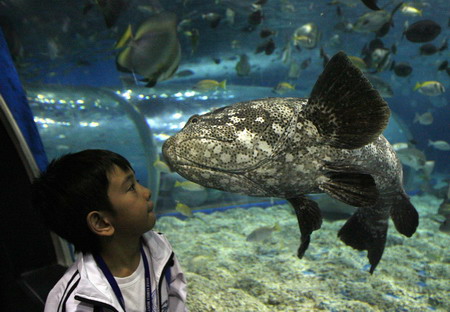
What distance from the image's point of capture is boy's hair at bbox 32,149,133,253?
1.65m

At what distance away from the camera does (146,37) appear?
11.0 ft

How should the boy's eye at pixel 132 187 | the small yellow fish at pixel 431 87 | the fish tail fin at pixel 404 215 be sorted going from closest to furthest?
the boy's eye at pixel 132 187
the fish tail fin at pixel 404 215
the small yellow fish at pixel 431 87

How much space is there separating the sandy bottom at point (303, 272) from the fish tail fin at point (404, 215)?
107 cm

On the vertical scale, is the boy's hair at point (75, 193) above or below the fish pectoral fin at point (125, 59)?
below

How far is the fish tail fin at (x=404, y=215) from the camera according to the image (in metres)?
2.39

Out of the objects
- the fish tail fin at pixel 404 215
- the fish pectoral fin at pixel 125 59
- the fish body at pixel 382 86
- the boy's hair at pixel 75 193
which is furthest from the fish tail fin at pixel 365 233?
the fish body at pixel 382 86

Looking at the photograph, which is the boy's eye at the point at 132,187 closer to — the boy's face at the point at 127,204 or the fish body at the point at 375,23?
the boy's face at the point at 127,204

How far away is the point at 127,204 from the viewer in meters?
1.74

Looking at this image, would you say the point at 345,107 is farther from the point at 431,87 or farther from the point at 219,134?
the point at 431,87

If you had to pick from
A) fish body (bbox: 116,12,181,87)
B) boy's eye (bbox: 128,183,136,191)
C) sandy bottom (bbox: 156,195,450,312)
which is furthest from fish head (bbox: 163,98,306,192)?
fish body (bbox: 116,12,181,87)

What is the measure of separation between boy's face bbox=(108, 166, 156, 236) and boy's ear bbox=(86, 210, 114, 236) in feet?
0.10

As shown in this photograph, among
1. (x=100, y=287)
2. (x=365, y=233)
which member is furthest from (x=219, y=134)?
(x=365, y=233)

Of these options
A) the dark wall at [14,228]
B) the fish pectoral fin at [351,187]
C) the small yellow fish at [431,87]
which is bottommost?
the small yellow fish at [431,87]

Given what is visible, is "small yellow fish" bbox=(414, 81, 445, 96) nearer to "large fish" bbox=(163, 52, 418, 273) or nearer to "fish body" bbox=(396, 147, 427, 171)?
"fish body" bbox=(396, 147, 427, 171)
